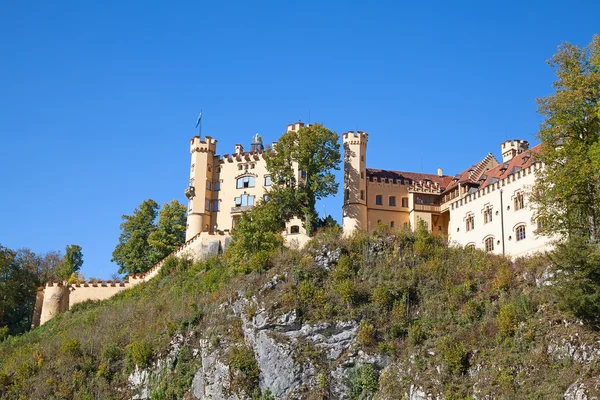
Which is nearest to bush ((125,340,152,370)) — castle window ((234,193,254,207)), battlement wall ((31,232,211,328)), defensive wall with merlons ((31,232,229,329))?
defensive wall with merlons ((31,232,229,329))

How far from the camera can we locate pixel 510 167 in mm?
62156

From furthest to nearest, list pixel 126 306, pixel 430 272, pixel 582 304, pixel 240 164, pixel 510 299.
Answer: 1. pixel 240 164
2. pixel 126 306
3. pixel 430 272
4. pixel 510 299
5. pixel 582 304

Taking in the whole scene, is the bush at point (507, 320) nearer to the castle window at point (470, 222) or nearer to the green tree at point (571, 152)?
the green tree at point (571, 152)

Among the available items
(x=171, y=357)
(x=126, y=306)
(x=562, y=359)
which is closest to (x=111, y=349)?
(x=171, y=357)

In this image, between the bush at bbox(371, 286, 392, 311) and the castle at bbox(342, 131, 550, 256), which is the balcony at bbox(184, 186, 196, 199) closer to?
the castle at bbox(342, 131, 550, 256)

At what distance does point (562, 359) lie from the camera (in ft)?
129

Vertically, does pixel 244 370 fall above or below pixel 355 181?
below

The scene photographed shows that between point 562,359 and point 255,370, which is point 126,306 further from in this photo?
point 562,359

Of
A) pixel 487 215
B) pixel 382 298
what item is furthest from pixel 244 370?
pixel 487 215

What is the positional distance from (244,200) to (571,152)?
31.6 m

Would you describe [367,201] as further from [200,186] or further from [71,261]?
[71,261]

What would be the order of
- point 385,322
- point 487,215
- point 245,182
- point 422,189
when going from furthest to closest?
point 245,182
point 422,189
point 487,215
point 385,322

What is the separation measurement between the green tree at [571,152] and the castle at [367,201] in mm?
7487

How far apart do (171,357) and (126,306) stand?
39.8ft
